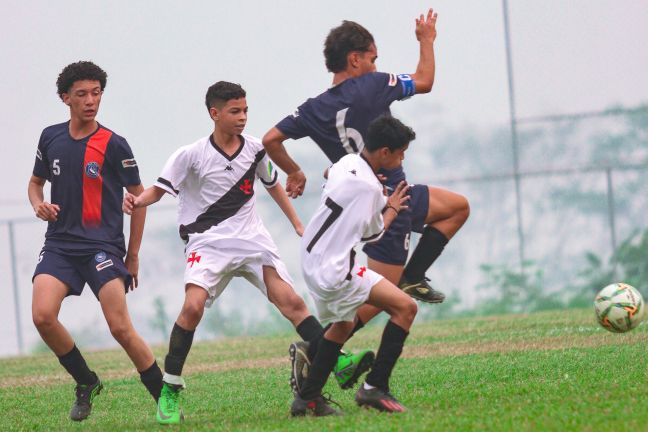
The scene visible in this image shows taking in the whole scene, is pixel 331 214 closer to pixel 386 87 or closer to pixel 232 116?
pixel 386 87

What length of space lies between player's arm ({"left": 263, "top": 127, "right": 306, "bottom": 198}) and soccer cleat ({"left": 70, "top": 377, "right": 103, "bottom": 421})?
1521 mm

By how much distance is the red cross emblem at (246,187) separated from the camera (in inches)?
280

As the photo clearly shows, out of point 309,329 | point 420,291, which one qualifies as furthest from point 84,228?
point 420,291

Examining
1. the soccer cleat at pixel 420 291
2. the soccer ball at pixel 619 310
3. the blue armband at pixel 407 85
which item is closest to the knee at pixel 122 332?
the soccer cleat at pixel 420 291

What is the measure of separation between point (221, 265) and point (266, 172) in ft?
2.22

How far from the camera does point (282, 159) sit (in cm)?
687

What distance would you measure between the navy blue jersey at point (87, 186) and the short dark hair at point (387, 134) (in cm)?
153

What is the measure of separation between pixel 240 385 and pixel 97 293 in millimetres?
2053

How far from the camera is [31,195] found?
709 centimetres

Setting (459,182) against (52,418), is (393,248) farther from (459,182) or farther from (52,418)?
(459,182)

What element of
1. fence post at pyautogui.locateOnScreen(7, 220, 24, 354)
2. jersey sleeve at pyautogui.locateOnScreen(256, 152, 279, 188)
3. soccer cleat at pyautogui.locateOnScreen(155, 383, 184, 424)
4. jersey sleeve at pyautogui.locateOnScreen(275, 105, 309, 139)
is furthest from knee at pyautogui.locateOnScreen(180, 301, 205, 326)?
fence post at pyautogui.locateOnScreen(7, 220, 24, 354)

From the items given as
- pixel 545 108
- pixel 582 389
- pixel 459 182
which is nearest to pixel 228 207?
pixel 582 389

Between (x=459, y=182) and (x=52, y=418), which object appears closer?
(x=52, y=418)

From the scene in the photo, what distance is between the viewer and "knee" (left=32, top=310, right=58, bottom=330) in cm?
659
